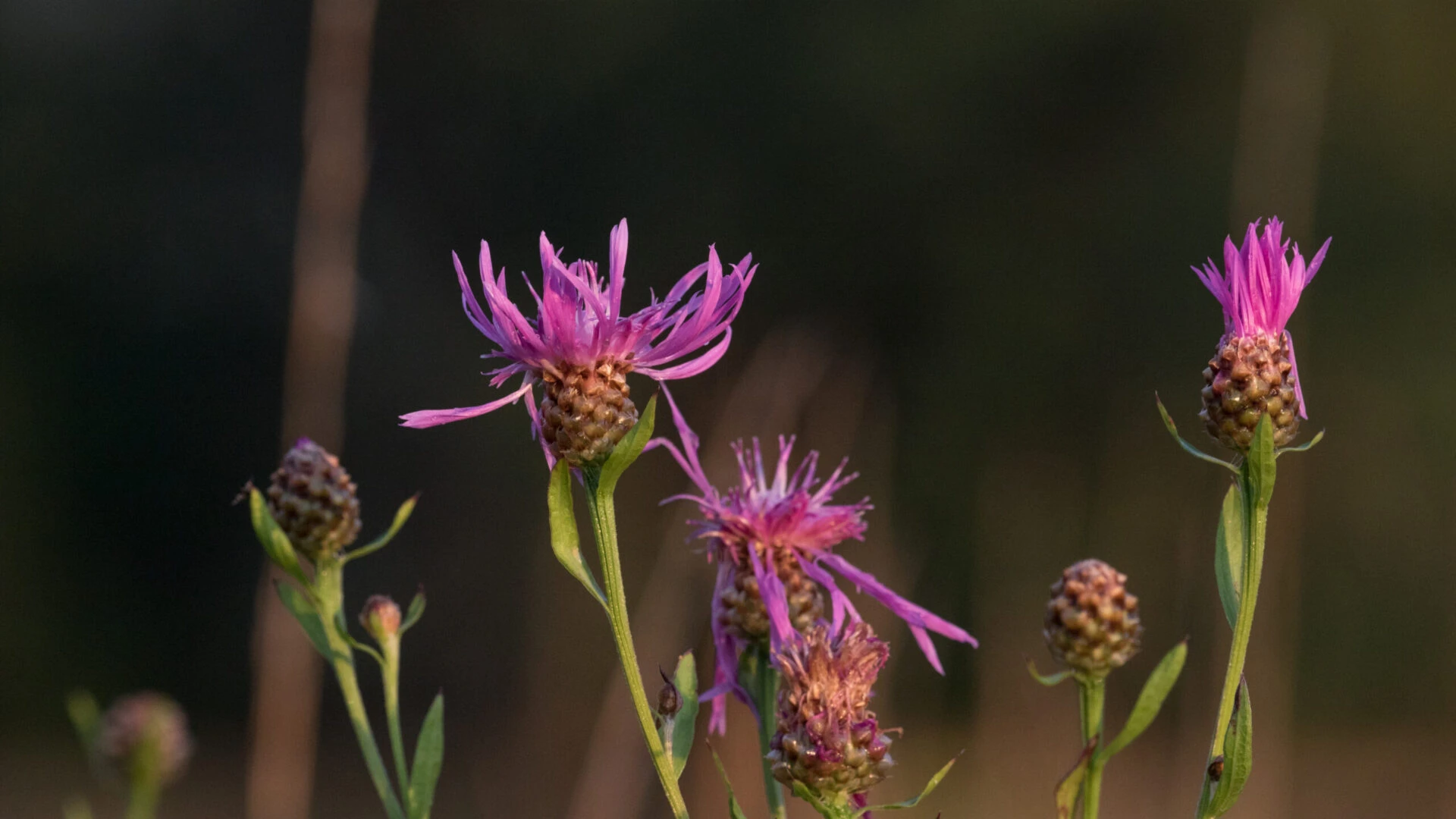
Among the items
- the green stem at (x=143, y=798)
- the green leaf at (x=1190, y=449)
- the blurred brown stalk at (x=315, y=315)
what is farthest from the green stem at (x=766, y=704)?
the blurred brown stalk at (x=315, y=315)

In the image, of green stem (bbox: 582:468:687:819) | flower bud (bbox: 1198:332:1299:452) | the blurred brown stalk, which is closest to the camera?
green stem (bbox: 582:468:687:819)

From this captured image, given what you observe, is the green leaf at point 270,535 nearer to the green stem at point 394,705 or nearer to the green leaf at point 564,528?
the green stem at point 394,705

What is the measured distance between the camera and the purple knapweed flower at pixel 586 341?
66cm

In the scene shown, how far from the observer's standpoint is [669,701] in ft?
2.08

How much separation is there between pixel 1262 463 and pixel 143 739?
2.42ft

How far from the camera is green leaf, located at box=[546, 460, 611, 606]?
61 cm

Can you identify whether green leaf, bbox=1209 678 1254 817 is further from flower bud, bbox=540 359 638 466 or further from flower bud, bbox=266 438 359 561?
flower bud, bbox=266 438 359 561

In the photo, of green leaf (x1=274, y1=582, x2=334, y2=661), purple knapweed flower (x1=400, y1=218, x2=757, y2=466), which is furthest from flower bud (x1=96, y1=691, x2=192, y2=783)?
purple knapweed flower (x1=400, y1=218, x2=757, y2=466)

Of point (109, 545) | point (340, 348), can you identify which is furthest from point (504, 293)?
point (109, 545)

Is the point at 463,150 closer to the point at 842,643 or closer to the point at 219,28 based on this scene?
the point at 219,28

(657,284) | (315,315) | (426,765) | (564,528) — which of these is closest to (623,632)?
(564,528)

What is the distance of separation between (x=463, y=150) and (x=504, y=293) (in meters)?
5.64

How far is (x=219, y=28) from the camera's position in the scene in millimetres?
6180

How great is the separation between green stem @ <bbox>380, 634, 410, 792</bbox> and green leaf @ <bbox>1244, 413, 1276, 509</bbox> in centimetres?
44
